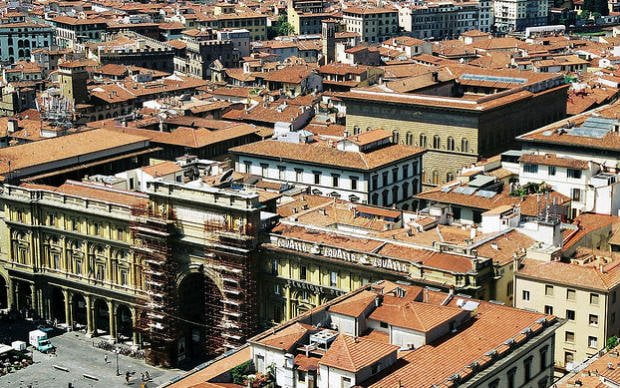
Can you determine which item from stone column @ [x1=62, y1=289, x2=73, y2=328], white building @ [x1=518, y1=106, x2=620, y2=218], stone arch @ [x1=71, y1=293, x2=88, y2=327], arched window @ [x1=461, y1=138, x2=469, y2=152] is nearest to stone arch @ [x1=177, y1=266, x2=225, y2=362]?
stone arch @ [x1=71, y1=293, x2=88, y2=327]

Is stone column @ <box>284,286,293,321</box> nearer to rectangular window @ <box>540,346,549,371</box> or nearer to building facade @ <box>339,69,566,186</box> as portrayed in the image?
rectangular window @ <box>540,346,549,371</box>

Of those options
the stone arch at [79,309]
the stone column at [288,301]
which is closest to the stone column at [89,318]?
the stone arch at [79,309]

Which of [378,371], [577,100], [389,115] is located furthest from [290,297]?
[577,100]

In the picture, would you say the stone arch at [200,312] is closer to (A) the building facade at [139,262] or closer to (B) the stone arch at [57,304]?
(A) the building facade at [139,262]

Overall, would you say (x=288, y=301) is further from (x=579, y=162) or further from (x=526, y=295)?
(x=579, y=162)

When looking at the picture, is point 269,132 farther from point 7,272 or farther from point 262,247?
point 262,247

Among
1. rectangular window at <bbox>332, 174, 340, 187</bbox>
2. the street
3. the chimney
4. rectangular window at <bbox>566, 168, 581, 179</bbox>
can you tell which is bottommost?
the street
